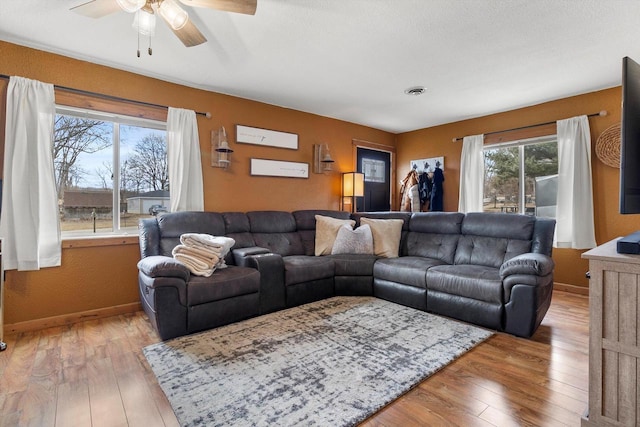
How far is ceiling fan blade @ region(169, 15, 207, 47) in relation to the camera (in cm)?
200

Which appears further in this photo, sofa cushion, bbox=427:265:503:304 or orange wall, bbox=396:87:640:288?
orange wall, bbox=396:87:640:288

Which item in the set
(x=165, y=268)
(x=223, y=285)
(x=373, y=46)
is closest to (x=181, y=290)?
(x=165, y=268)

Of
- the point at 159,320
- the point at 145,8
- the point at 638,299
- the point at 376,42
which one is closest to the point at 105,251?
the point at 159,320

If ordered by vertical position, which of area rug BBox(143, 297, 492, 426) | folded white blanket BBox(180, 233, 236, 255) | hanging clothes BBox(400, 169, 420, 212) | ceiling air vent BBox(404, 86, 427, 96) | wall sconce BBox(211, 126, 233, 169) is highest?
ceiling air vent BBox(404, 86, 427, 96)

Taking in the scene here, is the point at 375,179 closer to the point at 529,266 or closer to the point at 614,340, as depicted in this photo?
the point at 529,266

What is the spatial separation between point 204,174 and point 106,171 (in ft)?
3.12

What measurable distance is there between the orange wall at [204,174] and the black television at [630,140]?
→ 349cm

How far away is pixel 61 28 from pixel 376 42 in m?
2.47

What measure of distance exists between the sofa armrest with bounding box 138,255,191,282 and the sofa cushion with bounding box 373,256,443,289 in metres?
1.95

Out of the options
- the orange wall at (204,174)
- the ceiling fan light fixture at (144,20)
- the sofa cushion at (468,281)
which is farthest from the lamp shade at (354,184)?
the ceiling fan light fixture at (144,20)

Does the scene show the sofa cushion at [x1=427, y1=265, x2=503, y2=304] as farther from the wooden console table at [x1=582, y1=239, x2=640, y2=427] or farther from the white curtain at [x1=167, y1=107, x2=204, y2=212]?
the white curtain at [x1=167, y1=107, x2=204, y2=212]

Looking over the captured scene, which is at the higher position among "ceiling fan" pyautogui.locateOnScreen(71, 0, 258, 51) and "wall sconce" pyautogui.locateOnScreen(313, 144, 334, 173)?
"ceiling fan" pyautogui.locateOnScreen(71, 0, 258, 51)

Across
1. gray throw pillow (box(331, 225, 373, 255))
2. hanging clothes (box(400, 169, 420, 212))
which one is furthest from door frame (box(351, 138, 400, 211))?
gray throw pillow (box(331, 225, 373, 255))

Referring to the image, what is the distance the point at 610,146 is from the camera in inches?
138
